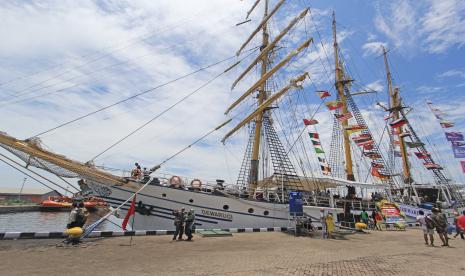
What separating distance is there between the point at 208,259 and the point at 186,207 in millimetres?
8453

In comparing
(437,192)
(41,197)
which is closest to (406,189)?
(437,192)

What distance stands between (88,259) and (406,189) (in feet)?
112

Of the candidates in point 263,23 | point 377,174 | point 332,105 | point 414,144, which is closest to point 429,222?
point 332,105

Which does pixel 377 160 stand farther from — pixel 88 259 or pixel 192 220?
pixel 88 259

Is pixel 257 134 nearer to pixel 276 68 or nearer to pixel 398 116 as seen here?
pixel 276 68

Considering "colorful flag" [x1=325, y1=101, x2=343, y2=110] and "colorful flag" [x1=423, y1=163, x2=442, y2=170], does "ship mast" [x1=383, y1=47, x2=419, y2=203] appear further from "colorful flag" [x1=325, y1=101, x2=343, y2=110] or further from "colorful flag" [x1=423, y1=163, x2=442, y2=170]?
"colorful flag" [x1=325, y1=101, x2=343, y2=110]

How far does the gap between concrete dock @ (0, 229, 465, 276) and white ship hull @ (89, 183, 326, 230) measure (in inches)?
186

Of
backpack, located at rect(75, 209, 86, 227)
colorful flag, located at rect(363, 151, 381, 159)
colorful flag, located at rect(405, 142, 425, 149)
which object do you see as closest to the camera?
backpack, located at rect(75, 209, 86, 227)

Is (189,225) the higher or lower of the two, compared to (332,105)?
lower

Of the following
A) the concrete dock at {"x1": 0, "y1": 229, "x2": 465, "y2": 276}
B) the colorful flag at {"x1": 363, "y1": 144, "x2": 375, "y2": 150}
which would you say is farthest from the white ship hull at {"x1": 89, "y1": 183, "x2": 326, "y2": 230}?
the colorful flag at {"x1": 363, "y1": 144, "x2": 375, "y2": 150}

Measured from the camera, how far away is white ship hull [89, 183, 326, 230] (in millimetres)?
15984

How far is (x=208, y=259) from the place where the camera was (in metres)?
8.11

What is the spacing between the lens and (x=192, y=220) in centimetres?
1209

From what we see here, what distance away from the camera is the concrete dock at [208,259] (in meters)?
6.77
